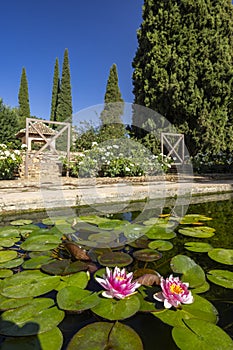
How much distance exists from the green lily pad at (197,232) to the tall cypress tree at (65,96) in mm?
18693

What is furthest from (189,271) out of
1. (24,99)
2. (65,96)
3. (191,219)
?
(24,99)

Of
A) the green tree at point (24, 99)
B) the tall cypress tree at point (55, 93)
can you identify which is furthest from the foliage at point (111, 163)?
the green tree at point (24, 99)

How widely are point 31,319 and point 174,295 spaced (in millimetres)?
475

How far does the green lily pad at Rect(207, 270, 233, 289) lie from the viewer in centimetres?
100

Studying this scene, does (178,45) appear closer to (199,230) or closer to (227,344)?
(199,230)

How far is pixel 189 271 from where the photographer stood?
1.08 metres

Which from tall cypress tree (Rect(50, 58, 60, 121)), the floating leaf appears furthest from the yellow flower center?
tall cypress tree (Rect(50, 58, 60, 121))

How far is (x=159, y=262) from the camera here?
4.05ft

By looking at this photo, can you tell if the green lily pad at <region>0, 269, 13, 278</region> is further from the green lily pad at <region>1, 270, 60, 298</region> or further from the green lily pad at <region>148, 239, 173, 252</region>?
the green lily pad at <region>148, 239, 173, 252</region>

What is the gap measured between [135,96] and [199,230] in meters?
6.50

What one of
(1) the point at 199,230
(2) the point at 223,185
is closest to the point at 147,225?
(1) the point at 199,230

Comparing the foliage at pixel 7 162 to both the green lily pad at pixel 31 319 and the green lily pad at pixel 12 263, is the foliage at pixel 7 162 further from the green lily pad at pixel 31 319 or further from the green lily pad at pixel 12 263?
the green lily pad at pixel 31 319

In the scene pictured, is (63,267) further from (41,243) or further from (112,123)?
(112,123)

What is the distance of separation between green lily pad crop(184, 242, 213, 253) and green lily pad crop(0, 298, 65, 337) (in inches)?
35.7
